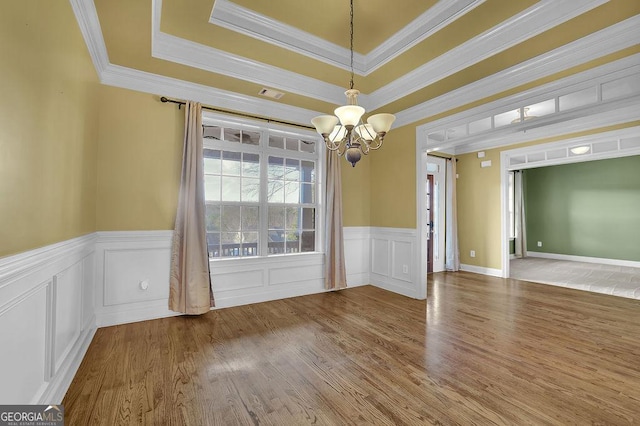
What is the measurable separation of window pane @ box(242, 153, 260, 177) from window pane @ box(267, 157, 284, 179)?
19 cm

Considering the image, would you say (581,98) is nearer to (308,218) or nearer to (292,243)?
(308,218)

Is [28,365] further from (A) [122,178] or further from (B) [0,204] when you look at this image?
(A) [122,178]

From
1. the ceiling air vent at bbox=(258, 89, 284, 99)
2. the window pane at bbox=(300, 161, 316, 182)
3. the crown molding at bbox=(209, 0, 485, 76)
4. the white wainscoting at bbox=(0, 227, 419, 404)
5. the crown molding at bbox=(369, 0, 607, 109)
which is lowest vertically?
the white wainscoting at bbox=(0, 227, 419, 404)

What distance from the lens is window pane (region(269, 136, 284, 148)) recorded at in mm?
4396

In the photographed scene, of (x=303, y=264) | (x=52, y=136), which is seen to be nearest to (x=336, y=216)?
(x=303, y=264)

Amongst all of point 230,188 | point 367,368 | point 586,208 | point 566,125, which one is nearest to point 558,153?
point 566,125

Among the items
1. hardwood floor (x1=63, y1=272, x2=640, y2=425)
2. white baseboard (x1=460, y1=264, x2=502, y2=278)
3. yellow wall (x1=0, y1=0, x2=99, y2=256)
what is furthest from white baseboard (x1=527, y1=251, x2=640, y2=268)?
yellow wall (x1=0, y1=0, x2=99, y2=256)

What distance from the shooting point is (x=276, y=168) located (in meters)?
4.43

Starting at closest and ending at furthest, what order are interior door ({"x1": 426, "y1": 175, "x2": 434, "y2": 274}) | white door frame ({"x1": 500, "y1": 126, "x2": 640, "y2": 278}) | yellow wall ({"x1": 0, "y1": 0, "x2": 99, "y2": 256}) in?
yellow wall ({"x1": 0, "y1": 0, "x2": 99, "y2": 256}) → white door frame ({"x1": 500, "y1": 126, "x2": 640, "y2": 278}) → interior door ({"x1": 426, "y1": 175, "x2": 434, "y2": 274})

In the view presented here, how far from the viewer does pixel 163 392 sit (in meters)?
2.03

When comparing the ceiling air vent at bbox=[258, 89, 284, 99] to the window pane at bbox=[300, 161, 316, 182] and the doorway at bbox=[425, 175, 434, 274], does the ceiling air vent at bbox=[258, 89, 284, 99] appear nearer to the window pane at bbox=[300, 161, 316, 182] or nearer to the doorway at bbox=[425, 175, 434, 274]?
the window pane at bbox=[300, 161, 316, 182]

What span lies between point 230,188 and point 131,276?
1.60 metres

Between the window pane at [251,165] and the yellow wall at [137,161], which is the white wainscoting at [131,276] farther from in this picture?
the window pane at [251,165]

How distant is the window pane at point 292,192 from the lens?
4.52 m
